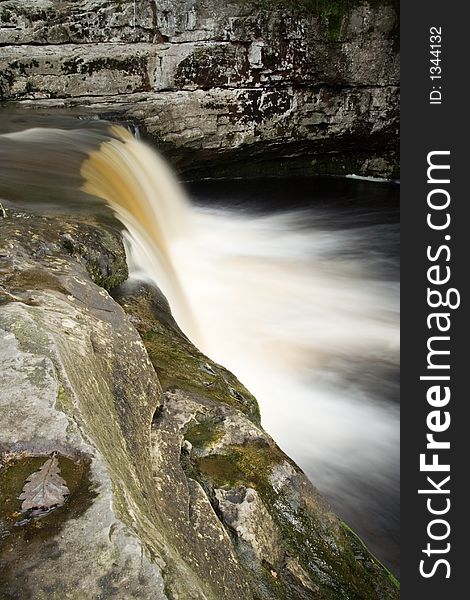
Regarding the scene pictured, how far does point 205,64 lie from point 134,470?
32.5 feet

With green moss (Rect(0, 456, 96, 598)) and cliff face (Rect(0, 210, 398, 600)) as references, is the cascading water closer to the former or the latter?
cliff face (Rect(0, 210, 398, 600))

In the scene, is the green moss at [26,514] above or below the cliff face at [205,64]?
below

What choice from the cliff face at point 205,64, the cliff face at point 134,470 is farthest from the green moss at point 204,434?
the cliff face at point 205,64

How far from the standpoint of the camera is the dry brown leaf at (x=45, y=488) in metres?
1.51

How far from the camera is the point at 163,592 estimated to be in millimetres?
1356

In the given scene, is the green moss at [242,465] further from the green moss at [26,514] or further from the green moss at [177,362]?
the green moss at [26,514]

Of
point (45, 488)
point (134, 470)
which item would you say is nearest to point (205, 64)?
point (134, 470)

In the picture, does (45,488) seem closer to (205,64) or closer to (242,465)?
(242,465)

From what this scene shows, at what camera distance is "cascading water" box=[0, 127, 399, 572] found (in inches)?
187

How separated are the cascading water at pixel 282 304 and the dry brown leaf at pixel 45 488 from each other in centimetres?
302

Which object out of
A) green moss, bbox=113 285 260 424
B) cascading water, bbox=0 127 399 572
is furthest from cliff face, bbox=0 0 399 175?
green moss, bbox=113 285 260 424

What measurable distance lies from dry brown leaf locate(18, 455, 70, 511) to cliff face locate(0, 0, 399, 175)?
9.45 m

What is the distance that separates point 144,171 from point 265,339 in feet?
13.5

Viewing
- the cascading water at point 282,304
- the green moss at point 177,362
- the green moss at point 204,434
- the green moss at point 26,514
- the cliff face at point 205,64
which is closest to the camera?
the green moss at point 26,514
